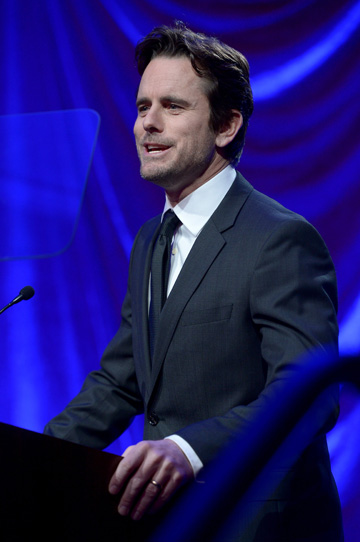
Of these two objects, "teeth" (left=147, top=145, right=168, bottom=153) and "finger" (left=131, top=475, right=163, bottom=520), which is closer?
"finger" (left=131, top=475, right=163, bottom=520)

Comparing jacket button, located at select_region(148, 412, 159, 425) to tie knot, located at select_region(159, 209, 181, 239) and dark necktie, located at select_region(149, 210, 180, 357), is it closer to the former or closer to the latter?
dark necktie, located at select_region(149, 210, 180, 357)

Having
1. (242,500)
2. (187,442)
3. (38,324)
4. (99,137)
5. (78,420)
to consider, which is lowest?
(38,324)

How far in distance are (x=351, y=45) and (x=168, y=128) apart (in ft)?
3.68

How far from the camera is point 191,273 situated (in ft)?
Answer: 4.45

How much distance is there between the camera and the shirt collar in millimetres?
1467

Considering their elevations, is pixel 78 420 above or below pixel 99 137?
below

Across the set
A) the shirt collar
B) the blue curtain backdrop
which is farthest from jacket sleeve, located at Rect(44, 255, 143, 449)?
the blue curtain backdrop

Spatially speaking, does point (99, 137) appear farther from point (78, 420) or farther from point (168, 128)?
point (78, 420)

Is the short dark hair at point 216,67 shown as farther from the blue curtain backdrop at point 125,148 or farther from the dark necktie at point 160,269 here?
the blue curtain backdrop at point 125,148

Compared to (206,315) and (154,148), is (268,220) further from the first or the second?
(154,148)

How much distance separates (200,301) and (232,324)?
8cm

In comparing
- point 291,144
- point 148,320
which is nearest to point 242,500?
point 148,320

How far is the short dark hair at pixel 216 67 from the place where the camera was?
5.06 feet

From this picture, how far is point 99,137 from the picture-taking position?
2.73 meters
